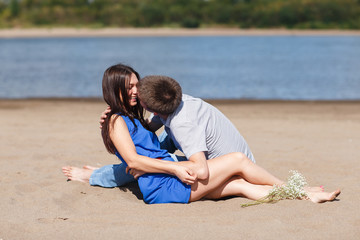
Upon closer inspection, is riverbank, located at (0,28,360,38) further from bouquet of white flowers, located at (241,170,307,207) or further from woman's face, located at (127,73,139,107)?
bouquet of white flowers, located at (241,170,307,207)

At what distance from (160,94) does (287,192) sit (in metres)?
1.22

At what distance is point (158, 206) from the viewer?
393cm

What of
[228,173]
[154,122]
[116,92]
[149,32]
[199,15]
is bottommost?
[149,32]

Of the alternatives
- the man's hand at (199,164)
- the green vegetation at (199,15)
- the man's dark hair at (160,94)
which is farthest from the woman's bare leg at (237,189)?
the green vegetation at (199,15)

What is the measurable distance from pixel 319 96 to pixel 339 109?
283 cm

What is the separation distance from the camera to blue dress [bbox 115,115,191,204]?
3.91 m

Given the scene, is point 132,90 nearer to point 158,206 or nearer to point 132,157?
point 132,157

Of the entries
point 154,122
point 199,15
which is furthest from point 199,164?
point 199,15

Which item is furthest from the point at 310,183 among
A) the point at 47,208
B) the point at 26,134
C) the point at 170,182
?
the point at 26,134

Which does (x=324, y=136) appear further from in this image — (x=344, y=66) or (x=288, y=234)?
(x=344, y=66)

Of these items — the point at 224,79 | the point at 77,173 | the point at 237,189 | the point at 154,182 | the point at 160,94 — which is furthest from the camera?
the point at 224,79

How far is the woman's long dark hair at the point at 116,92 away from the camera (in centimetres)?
384

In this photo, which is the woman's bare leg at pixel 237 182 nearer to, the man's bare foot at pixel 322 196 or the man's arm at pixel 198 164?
the man's bare foot at pixel 322 196

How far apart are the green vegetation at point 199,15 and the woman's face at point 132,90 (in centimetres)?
5822
